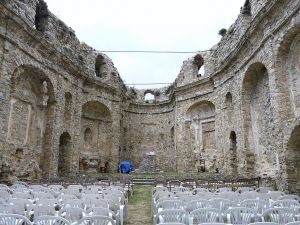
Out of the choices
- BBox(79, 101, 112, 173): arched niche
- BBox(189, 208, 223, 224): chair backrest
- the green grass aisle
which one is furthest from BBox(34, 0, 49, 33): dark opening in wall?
BBox(189, 208, 223, 224): chair backrest

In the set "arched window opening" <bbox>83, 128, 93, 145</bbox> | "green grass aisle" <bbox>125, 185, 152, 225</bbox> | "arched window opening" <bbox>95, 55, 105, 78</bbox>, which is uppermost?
"arched window opening" <bbox>95, 55, 105, 78</bbox>

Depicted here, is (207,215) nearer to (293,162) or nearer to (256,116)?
(293,162)

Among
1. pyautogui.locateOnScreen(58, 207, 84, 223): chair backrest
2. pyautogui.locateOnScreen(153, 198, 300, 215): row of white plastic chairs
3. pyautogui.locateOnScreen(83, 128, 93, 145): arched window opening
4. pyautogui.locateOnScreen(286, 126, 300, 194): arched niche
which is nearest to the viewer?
pyautogui.locateOnScreen(58, 207, 84, 223): chair backrest

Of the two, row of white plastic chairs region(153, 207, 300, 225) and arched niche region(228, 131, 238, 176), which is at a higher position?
arched niche region(228, 131, 238, 176)

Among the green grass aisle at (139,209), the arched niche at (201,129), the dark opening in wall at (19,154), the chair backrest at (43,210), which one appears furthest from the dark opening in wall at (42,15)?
the chair backrest at (43,210)

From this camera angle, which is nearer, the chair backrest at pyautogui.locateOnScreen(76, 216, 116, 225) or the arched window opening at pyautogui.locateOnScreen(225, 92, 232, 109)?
the chair backrest at pyautogui.locateOnScreen(76, 216, 116, 225)

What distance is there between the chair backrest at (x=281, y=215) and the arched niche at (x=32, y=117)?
41.9 ft

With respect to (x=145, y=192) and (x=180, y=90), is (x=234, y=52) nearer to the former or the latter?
(x=180, y=90)

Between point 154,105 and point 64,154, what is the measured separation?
11.9 m

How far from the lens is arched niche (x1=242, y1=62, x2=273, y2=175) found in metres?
14.9

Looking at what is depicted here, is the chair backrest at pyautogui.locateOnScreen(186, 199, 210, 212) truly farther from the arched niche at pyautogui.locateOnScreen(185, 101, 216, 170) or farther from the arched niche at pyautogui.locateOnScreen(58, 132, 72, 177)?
the arched niche at pyautogui.locateOnScreen(185, 101, 216, 170)

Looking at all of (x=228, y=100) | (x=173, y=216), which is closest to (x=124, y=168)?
(x=228, y=100)

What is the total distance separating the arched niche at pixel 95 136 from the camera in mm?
22163

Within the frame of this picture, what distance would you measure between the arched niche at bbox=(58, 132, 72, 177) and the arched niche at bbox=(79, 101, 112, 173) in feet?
8.85
